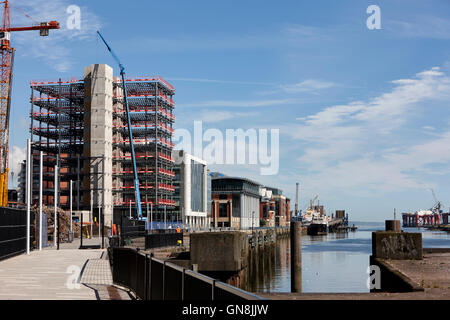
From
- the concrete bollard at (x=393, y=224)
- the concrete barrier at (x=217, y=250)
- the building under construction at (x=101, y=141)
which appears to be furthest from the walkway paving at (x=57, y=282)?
the building under construction at (x=101, y=141)

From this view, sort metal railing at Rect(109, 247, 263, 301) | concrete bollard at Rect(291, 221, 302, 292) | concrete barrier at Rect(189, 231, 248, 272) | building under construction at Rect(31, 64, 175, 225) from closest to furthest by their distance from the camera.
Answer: metal railing at Rect(109, 247, 263, 301) < concrete bollard at Rect(291, 221, 302, 292) < concrete barrier at Rect(189, 231, 248, 272) < building under construction at Rect(31, 64, 175, 225)

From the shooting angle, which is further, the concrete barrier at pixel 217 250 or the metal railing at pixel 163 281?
the concrete barrier at pixel 217 250

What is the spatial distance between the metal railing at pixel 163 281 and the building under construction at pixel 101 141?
13342cm

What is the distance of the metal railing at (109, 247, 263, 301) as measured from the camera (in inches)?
355

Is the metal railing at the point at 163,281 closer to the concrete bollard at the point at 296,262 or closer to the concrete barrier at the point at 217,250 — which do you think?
the concrete bollard at the point at 296,262

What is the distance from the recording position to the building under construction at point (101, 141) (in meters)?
155

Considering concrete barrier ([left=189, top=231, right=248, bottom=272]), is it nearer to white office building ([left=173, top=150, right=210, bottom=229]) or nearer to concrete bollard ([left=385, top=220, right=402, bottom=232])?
concrete bollard ([left=385, top=220, right=402, bottom=232])

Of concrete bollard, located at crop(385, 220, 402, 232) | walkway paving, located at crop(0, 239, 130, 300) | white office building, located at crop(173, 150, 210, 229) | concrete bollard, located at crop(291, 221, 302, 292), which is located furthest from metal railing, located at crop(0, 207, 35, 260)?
white office building, located at crop(173, 150, 210, 229)

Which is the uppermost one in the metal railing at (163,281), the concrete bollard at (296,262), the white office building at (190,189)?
the white office building at (190,189)

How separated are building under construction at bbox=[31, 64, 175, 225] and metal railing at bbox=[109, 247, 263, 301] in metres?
133
